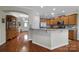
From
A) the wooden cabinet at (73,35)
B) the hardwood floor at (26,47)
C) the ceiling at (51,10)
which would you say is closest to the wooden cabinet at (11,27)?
the hardwood floor at (26,47)

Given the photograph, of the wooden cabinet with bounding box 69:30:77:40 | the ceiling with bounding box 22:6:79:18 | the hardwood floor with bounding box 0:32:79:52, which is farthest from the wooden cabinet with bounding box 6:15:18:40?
the wooden cabinet with bounding box 69:30:77:40

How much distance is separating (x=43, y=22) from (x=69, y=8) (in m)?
0.62

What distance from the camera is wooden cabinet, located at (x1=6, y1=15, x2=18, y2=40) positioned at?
2054 millimetres

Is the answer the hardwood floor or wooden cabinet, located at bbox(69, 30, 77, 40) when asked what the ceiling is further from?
the hardwood floor

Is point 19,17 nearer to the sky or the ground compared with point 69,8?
nearer to the ground

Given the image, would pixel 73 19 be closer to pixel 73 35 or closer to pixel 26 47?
pixel 73 35

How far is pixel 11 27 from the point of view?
213cm

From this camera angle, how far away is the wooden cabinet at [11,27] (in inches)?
80.9

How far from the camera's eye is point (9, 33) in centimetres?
209

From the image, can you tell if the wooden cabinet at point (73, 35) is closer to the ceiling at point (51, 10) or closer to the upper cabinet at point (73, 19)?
the upper cabinet at point (73, 19)

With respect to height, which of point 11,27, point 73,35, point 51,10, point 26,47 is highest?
point 51,10

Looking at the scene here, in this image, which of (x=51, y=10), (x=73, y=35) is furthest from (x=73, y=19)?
(x=51, y=10)
